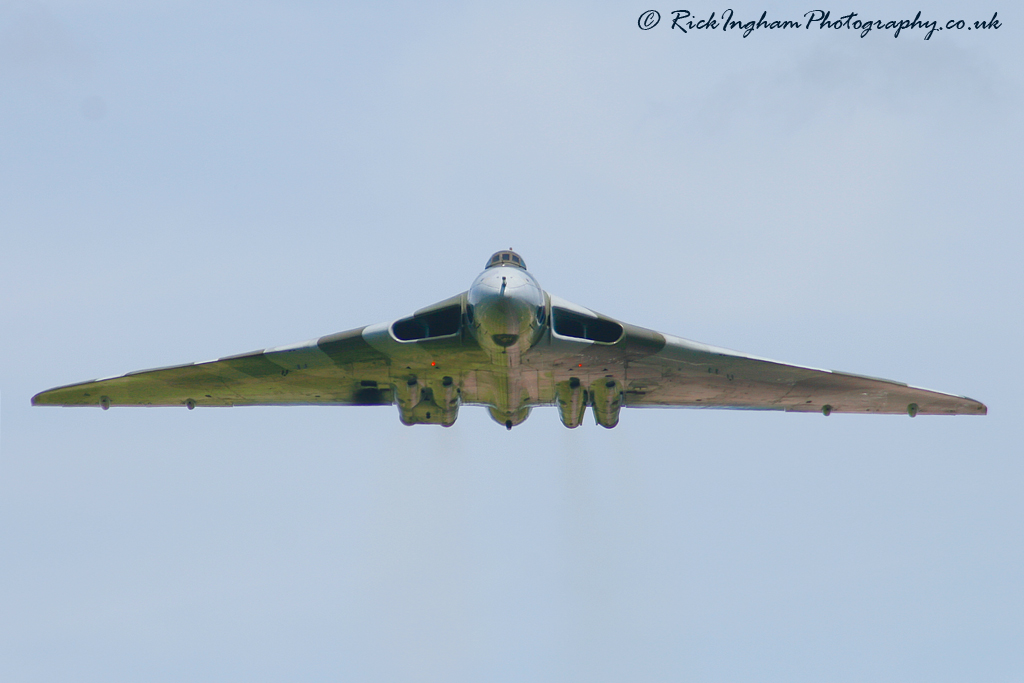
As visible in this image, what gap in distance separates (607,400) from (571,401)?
911 millimetres

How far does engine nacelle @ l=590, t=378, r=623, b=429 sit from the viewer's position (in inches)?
1188

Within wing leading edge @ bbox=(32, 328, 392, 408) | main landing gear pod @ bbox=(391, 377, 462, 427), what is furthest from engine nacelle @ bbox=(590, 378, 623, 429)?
wing leading edge @ bbox=(32, 328, 392, 408)

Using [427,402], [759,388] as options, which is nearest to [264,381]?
[427,402]

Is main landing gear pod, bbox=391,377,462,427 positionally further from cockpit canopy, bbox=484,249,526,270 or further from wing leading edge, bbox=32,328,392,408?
cockpit canopy, bbox=484,249,526,270

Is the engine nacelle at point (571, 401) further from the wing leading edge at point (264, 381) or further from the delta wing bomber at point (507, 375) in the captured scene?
the wing leading edge at point (264, 381)

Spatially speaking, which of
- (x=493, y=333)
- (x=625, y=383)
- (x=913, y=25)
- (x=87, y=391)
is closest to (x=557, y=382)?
(x=625, y=383)

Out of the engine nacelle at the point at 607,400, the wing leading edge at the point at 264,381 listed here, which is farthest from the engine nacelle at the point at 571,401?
the wing leading edge at the point at 264,381

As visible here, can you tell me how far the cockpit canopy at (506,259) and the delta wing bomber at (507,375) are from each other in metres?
0.05

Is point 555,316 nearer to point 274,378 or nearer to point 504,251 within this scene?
point 504,251

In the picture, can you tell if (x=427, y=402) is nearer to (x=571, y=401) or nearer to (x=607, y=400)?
(x=571, y=401)

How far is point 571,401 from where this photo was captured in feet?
100

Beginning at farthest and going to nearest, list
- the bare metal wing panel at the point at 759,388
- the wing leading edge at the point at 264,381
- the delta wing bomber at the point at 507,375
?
1. the bare metal wing panel at the point at 759,388
2. the wing leading edge at the point at 264,381
3. the delta wing bomber at the point at 507,375

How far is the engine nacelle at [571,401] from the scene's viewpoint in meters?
30.1

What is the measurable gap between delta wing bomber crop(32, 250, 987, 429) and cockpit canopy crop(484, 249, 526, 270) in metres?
0.05
